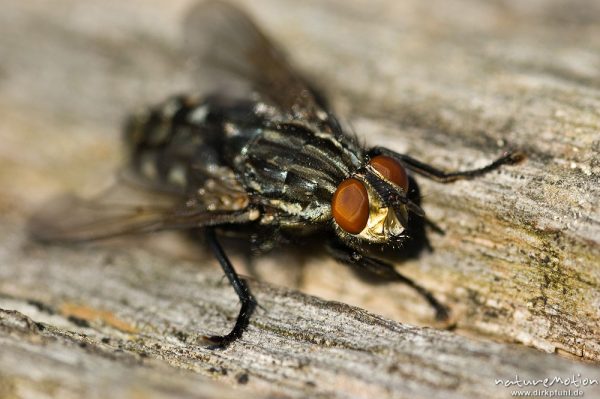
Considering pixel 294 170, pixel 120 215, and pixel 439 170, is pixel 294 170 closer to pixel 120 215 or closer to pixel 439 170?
pixel 439 170

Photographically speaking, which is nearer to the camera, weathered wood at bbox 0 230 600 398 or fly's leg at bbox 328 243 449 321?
weathered wood at bbox 0 230 600 398

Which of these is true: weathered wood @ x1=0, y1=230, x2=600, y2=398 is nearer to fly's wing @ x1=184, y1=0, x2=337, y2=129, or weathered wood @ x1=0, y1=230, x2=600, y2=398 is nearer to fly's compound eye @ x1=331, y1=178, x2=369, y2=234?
fly's compound eye @ x1=331, y1=178, x2=369, y2=234

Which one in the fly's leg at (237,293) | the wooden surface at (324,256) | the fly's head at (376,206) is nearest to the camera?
the wooden surface at (324,256)

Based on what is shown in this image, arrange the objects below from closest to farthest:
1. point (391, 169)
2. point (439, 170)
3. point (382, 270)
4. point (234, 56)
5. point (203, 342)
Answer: point (203, 342)
point (391, 169)
point (382, 270)
point (439, 170)
point (234, 56)

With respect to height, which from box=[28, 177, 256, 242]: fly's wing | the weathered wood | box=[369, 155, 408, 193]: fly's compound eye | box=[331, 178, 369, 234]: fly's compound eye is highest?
box=[369, 155, 408, 193]: fly's compound eye

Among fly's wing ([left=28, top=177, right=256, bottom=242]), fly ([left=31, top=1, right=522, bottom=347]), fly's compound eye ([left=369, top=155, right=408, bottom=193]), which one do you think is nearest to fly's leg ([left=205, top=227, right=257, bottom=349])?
fly ([left=31, top=1, right=522, bottom=347])

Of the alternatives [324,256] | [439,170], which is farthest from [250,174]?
Answer: [439,170]

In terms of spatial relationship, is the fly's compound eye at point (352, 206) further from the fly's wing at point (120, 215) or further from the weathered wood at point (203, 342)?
the fly's wing at point (120, 215)

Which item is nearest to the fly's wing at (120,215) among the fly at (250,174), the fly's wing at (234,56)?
the fly at (250,174)
